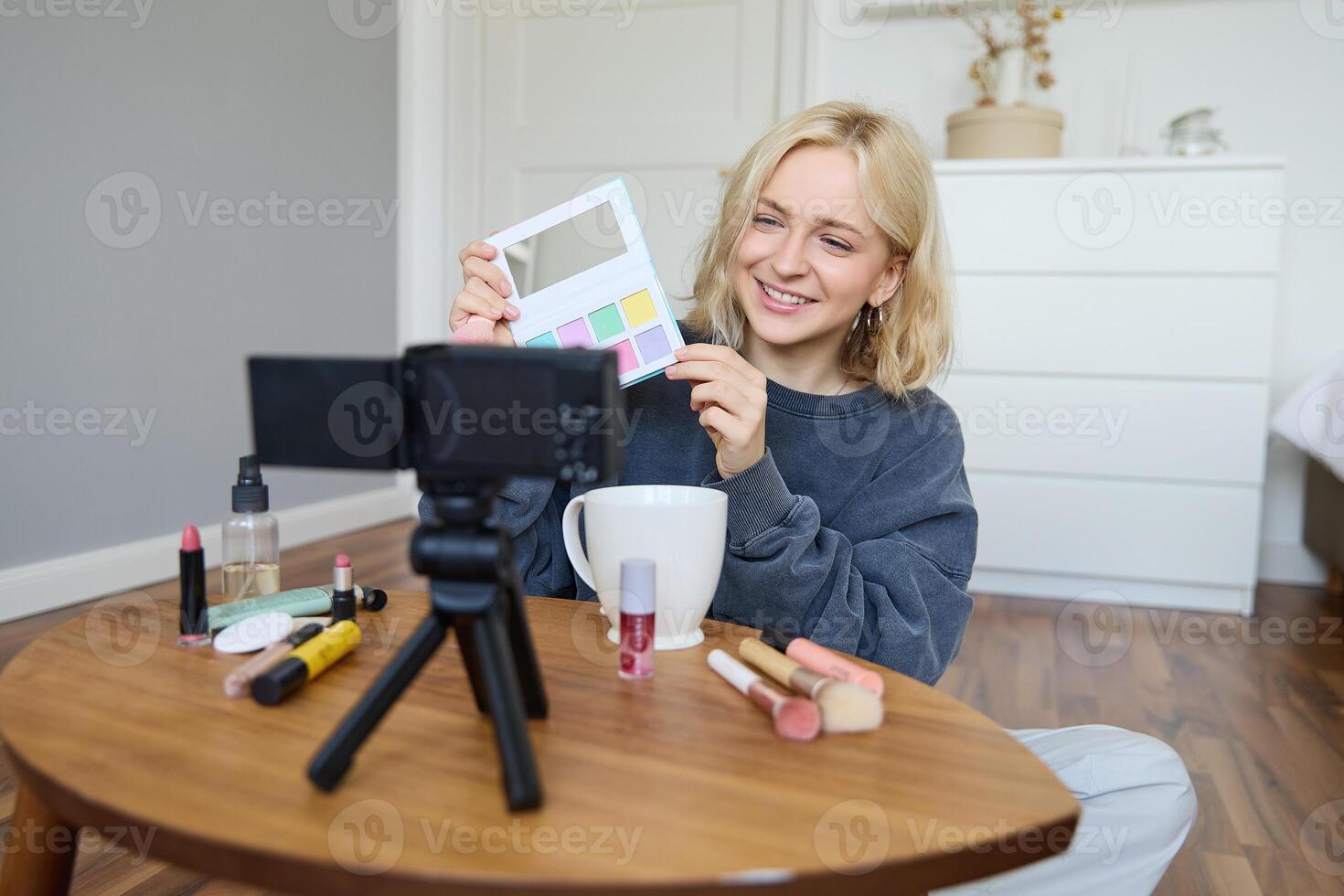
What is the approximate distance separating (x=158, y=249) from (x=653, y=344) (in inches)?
76.6

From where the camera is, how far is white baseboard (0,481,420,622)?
2.07 meters

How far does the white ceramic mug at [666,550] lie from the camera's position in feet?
2.17

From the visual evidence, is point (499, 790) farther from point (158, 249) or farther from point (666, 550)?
point (158, 249)

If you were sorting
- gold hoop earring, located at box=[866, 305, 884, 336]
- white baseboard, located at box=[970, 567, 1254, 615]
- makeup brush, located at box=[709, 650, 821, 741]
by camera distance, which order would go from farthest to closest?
white baseboard, located at box=[970, 567, 1254, 615], gold hoop earring, located at box=[866, 305, 884, 336], makeup brush, located at box=[709, 650, 821, 741]

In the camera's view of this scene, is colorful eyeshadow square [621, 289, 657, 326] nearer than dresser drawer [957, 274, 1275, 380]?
Yes

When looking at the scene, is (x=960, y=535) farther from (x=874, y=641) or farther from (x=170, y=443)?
(x=170, y=443)

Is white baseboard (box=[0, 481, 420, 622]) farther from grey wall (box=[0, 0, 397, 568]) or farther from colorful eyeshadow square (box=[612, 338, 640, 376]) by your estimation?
colorful eyeshadow square (box=[612, 338, 640, 376])

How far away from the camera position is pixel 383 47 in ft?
10.5

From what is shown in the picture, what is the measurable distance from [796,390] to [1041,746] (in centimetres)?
42

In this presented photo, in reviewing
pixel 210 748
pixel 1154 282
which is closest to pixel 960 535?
pixel 210 748

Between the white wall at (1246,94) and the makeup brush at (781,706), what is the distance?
280 centimetres

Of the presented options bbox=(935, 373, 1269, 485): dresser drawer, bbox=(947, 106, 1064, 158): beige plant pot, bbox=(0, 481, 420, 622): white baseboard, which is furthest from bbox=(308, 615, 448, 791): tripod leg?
bbox=(947, 106, 1064, 158): beige plant pot

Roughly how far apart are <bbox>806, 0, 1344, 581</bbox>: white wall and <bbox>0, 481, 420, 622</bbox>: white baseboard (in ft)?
6.81

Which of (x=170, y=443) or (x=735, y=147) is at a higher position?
(x=735, y=147)
